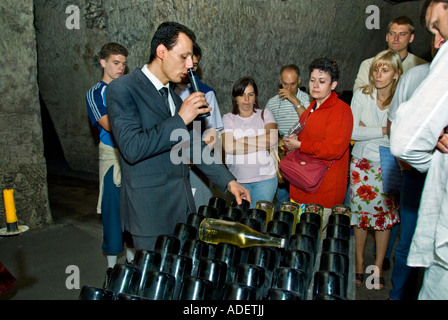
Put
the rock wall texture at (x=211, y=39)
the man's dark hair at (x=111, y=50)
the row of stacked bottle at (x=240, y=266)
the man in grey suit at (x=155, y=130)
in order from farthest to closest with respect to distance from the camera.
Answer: the rock wall texture at (x=211, y=39) < the man's dark hair at (x=111, y=50) < the man in grey suit at (x=155, y=130) < the row of stacked bottle at (x=240, y=266)

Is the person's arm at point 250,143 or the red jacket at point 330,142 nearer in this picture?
the red jacket at point 330,142

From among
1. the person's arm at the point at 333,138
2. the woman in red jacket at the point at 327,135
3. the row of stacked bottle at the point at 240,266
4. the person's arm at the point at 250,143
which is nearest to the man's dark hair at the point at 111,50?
the person's arm at the point at 250,143

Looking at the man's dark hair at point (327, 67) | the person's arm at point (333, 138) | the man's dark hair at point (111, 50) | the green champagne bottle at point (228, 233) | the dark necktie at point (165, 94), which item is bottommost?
the green champagne bottle at point (228, 233)

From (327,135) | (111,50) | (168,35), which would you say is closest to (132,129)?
(168,35)

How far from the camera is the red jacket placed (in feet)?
7.90

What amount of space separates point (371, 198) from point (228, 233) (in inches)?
62.5

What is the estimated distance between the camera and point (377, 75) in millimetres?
2650

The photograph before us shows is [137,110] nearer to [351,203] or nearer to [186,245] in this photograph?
[186,245]

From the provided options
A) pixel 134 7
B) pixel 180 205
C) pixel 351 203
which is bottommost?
pixel 351 203

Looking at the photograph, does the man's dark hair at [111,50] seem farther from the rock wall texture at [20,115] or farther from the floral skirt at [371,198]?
the floral skirt at [371,198]

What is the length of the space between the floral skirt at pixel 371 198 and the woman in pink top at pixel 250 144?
0.63m

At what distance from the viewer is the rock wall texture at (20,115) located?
3395mm
